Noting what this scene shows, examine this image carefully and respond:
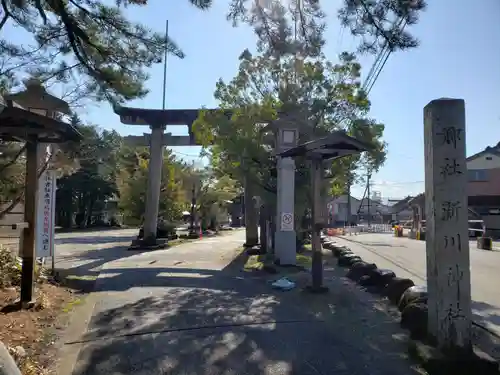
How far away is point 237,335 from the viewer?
588 cm

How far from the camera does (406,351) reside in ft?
17.3

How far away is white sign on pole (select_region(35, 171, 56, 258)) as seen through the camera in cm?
994

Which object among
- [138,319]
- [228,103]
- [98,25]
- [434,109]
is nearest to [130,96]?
[98,25]

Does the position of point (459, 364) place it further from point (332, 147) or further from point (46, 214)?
point (46, 214)

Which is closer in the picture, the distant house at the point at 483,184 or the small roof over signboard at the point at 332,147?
the small roof over signboard at the point at 332,147

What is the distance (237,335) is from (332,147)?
4.12 meters

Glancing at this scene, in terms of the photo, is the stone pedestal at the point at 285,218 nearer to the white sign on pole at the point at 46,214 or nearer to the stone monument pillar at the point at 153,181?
the white sign on pole at the point at 46,214

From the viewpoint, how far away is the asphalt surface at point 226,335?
4.80 m

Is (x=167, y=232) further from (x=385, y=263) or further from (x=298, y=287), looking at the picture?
(x=298, y=287)

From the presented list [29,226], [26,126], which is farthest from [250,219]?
[26,126]

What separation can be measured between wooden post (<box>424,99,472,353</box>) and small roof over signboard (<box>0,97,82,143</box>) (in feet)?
17.0

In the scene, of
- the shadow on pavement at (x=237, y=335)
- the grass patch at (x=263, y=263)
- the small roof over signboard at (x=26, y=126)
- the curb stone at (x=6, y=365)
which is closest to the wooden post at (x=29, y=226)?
the small roof over signboard at (x=26, y=126)

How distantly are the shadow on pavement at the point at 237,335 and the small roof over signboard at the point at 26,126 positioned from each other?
288cm

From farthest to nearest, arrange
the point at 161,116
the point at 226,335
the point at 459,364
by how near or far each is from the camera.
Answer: the point at 161,116
the point at 226,335
the point at 459,364
